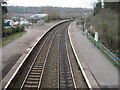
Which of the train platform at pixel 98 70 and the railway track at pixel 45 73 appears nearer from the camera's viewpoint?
the train platform at pixel 98 70

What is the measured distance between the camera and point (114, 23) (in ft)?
45.9

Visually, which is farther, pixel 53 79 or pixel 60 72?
pixel 60 72

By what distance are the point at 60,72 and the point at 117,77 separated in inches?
145

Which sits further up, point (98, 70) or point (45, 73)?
point (98, 70)

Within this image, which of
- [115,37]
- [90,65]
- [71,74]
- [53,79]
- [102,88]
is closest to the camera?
[102,88]

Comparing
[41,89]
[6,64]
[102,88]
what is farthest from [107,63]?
[6,64]

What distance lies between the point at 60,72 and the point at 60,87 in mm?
2120

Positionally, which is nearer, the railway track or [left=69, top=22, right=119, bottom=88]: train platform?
[left=69, top=22, right=119, bottom=88]: train platform

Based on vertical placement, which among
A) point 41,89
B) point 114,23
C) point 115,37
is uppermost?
point 114,23

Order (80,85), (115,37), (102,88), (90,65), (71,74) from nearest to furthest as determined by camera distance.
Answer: (102,88), (80,85), (71,74), (90,65), (115,37)

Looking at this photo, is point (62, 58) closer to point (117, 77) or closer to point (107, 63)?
point (107, 63)

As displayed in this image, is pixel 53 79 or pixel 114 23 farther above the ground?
pixel 114 23

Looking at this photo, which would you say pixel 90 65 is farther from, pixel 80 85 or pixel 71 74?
pixel 80 85

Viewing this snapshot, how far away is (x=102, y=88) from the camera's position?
8.55 m
